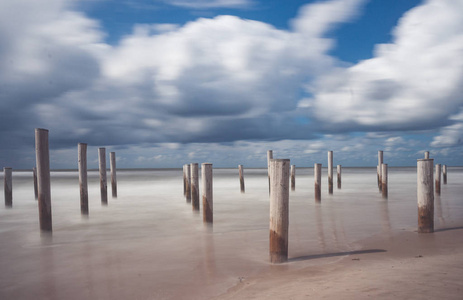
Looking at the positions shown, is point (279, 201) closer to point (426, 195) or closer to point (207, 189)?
point (207, 189)

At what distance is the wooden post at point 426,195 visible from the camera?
7652 mm

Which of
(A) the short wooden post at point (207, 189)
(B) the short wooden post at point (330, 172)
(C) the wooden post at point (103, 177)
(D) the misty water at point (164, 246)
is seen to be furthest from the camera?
(B) the short wooden post at point (330, 172)

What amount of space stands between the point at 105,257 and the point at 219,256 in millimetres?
2164

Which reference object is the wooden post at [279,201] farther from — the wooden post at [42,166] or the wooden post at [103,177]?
the wooden post at [103,177]

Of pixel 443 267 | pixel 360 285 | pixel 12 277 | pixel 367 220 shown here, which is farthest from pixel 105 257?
pixel 367 220

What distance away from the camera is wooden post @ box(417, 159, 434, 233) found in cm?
765

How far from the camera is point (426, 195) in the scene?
768cm

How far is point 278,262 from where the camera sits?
18.8 feet

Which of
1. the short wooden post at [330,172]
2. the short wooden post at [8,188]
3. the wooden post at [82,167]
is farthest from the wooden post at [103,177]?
the short wooden post at [330,172]

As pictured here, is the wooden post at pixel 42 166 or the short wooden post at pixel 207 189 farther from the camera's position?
the short wooden post at pixel 207 189

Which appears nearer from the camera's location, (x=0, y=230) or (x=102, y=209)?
(x=0, y=230)

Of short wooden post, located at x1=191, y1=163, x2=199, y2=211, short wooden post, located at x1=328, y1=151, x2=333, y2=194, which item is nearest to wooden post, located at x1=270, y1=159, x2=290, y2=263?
short wooden post, located at x1=191, y1=163, x2=199, y2=211

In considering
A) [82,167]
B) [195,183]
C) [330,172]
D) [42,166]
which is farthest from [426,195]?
[330,172]

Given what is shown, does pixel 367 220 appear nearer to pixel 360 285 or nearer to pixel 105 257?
pixel 360 285
